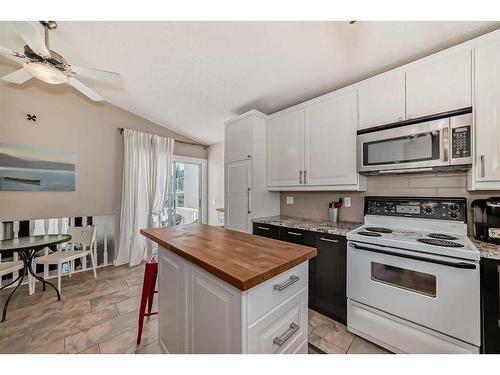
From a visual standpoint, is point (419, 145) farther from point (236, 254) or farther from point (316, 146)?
point (236, 254)

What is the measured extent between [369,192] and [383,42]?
1.37m

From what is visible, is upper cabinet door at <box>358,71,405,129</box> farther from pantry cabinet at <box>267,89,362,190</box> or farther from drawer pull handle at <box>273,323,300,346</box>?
drawer pull handle at <box>273,323,300,346</box>

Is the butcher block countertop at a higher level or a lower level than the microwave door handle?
lower

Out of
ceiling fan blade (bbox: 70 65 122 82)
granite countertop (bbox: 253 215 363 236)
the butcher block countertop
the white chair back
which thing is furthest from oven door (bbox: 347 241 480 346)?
the white chair back

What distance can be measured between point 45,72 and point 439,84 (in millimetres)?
3430

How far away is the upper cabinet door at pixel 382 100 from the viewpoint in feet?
5.75

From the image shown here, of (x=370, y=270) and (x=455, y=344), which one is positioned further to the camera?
(x=370, y=270)

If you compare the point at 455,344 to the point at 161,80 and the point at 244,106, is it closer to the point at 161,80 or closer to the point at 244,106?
the point at 244,106

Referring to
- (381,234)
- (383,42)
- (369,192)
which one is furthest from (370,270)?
(383,42)

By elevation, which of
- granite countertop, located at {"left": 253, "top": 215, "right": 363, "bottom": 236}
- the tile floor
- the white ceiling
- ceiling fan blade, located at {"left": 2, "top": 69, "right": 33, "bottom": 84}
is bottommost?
the tile floor

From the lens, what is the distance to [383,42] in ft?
5.29

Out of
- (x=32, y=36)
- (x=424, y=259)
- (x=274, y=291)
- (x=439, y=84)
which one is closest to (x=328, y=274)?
(x=424, y=259)

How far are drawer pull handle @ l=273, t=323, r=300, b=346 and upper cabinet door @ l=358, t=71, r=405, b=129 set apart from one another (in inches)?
71.6

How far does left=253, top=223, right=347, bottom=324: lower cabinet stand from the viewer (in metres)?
1.81
